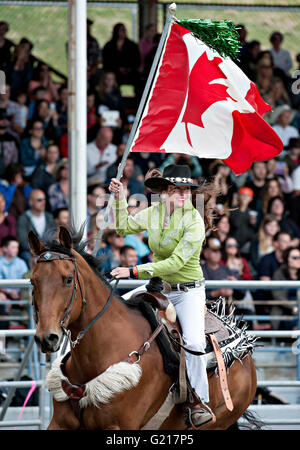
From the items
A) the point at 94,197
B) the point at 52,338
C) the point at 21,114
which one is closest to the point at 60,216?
the point at 94,197

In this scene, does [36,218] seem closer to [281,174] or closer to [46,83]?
[46,83]

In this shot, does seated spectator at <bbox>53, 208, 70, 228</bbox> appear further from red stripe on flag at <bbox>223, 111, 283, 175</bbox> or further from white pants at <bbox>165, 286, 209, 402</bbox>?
white pants at <bbox>165, 286, 209, 402</bbox>

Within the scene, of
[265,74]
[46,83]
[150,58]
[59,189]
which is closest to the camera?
[59,189]

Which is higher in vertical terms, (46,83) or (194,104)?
(46,83)

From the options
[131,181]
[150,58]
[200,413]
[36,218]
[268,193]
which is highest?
[150,58]

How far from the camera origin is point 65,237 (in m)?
5.17

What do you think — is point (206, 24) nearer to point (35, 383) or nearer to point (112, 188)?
point (112, 188)

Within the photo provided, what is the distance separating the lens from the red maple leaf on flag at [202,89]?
6723 mm

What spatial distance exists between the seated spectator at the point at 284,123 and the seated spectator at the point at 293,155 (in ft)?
0.53

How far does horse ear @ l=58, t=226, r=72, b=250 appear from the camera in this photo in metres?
5.14

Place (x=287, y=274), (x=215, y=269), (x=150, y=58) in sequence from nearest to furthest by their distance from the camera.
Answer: (x=215, y=269) < (x=287, y=274) < (x=150, y=58)

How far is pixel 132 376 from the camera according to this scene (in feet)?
17.6

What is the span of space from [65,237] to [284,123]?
8467 millimetres
